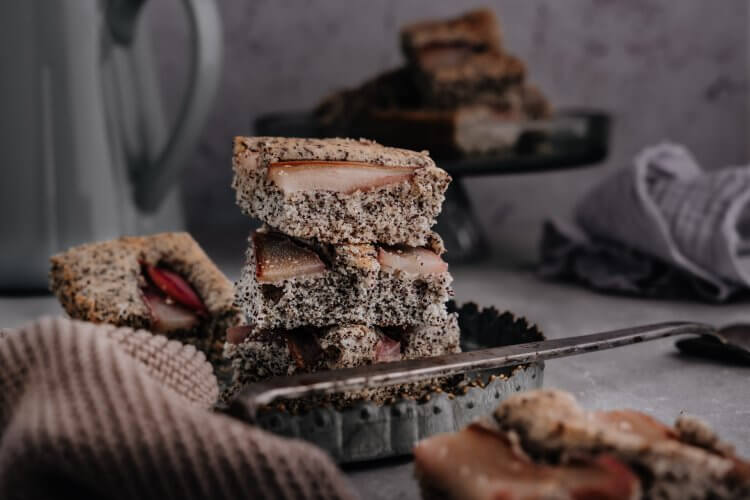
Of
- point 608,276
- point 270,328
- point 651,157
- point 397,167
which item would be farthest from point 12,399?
point 651,157

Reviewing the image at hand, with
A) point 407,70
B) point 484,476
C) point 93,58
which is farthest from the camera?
point 407,70

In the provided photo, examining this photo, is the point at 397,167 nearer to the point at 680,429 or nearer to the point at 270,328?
the point at 270,328

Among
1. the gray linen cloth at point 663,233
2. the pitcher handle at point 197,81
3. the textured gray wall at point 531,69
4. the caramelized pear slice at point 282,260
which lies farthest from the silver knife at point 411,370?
the textured gray wall at point 531,69

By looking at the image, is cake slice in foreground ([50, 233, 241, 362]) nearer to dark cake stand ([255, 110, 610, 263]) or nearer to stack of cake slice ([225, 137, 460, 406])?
stack of cake slice ([225, 137, 460, 406])

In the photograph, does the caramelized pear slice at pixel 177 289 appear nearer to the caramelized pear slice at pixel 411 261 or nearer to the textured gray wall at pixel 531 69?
the caramelized pear slice at pixel 411 261

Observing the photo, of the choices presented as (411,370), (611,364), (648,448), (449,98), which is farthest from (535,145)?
(648,448)

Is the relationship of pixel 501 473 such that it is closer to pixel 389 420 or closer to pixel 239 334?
pixel 389 420
